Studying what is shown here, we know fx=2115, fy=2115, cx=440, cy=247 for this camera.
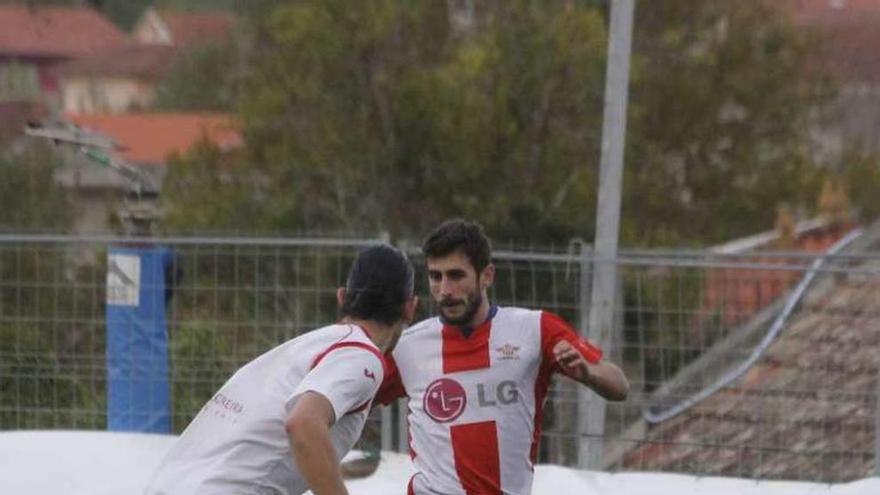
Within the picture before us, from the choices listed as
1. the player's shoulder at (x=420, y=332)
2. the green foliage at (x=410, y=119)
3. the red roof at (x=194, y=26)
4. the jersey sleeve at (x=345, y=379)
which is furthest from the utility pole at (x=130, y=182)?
the red roof at (x=194, y=26)

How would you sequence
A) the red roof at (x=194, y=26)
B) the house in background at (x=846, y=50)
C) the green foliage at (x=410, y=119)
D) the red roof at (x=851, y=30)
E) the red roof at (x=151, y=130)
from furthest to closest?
the red roof at (x=151, y=130) < the red roof at (x=194, y=26) < the red roof at (x=851, y=30) < the house in background at (x=846, y=50) < the green foliage at (x=410, y=119)

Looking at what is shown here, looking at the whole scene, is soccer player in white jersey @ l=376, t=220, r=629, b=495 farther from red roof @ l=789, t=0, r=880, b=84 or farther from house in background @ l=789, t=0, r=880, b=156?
red roof @ l=789, t=0, r=880, b=84

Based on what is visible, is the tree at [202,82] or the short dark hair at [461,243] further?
the tree at [202,82]

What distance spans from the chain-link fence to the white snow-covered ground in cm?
85

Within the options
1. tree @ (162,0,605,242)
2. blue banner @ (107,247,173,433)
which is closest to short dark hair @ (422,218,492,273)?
blue banner @ (107,247,173,433)

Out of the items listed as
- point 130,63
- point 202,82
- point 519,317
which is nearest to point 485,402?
point 519,317

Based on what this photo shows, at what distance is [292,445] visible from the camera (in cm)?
462

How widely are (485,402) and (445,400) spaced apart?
0.41ft

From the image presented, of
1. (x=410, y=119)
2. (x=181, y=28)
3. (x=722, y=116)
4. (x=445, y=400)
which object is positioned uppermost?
(x=181, y=28)

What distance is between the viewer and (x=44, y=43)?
53.6 metres

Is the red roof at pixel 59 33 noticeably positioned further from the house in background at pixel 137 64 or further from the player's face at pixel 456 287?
the player's face at pixel 456 287

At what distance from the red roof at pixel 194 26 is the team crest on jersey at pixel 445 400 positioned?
35032 mm

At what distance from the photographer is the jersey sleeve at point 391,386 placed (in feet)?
20.6

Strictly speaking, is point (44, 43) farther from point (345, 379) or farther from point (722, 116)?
point (345, 379)
